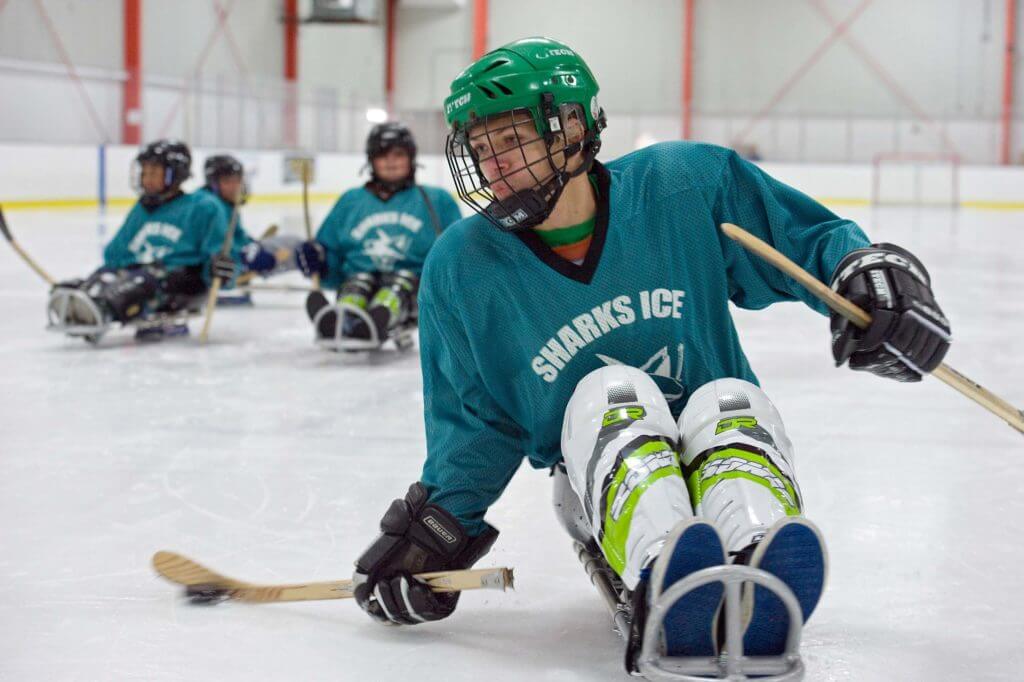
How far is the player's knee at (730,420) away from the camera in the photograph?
1.73 m

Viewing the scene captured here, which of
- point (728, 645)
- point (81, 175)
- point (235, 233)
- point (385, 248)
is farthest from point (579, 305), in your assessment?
point (81, 175)

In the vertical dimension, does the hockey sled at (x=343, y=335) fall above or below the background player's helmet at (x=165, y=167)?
below

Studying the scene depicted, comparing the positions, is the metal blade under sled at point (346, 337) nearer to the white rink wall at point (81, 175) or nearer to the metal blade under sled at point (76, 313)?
the metal blade under sled at point (76, 313)

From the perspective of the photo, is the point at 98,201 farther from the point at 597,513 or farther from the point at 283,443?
the point at 597,513

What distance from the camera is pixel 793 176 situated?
19.9 metres

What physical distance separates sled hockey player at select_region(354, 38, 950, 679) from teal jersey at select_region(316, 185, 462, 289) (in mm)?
3503

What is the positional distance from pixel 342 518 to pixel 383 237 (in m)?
3.00

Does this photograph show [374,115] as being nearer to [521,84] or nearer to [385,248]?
[385,248]

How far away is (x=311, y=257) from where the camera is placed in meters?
5.68

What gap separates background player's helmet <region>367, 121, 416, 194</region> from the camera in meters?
5.77

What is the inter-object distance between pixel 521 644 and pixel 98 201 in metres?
13.8

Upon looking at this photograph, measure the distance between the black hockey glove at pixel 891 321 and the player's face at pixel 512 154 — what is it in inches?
19.7

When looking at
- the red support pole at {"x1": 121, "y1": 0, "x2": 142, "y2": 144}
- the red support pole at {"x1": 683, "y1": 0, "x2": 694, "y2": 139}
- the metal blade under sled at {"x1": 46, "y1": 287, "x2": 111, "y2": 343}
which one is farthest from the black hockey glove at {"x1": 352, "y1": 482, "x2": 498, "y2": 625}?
the red support pole at {"x1": 683, "y1": 0, "x2": 694, "y2": 139}

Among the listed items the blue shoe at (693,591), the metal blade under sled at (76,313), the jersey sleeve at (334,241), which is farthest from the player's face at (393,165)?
the blue shoe at (693,591)
